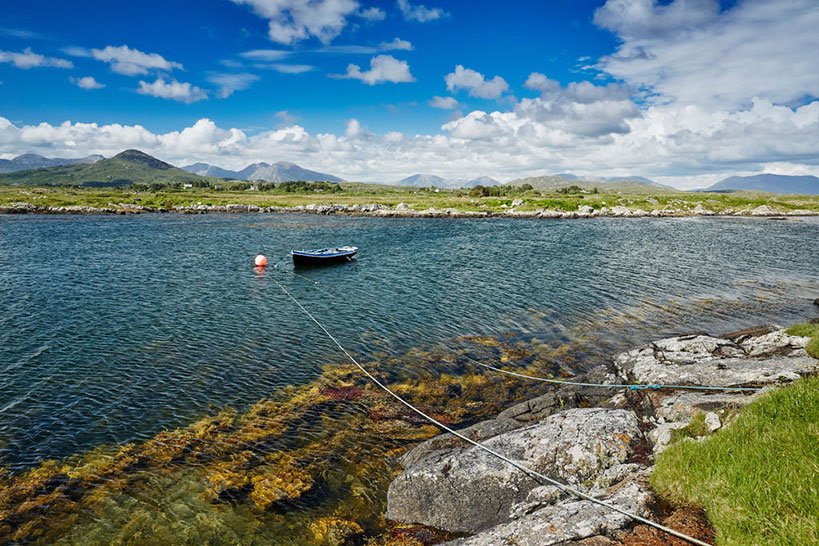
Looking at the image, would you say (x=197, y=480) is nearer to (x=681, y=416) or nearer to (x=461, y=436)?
(x=461, y=436)

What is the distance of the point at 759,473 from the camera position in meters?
8.28

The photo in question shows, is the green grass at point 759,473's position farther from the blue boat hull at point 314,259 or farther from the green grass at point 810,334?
the blue boat hull at point 314,259

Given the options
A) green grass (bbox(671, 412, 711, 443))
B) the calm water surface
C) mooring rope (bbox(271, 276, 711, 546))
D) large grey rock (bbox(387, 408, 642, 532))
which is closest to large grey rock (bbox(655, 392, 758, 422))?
green grass (bbox(671, 412, 711, 443))

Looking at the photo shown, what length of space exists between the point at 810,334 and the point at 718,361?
5683 millimetres

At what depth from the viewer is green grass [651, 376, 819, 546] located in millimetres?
7215

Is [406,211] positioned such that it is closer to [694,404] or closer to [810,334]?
[810,334]

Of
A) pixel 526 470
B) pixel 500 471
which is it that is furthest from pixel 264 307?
pixel 526 470

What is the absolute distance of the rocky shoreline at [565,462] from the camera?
9.35 metres

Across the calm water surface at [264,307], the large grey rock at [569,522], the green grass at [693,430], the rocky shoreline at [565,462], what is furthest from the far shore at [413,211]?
the large grey rock at [569,522]

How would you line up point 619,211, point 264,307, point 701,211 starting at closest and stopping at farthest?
point 264,307 < point 619,211 < point 701,211

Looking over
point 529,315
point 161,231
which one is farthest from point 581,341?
point 161,231

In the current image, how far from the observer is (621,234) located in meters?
A: 84.7

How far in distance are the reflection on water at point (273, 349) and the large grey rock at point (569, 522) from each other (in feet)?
14.4

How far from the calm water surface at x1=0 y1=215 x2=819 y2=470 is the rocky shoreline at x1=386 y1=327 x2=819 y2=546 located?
9.18 metres
